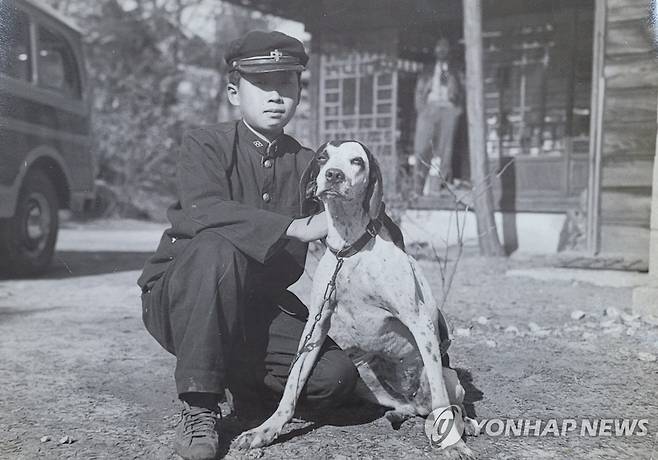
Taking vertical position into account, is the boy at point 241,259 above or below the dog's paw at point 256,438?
above

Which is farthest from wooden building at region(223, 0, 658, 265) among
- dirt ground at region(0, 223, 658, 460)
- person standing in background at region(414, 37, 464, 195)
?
dirt ground at region(0, 223, 658, 460)

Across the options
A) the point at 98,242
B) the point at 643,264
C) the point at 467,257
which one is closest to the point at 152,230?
the point at 98,242

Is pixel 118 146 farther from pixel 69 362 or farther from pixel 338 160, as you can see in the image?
pixel 338 160

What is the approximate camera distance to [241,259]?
2342 millimetres

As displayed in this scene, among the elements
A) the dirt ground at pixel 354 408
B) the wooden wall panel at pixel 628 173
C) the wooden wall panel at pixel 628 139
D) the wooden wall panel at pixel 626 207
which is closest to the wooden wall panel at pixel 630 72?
the wooden wall panel at pixel 628 139

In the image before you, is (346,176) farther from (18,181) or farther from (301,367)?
(18,181)

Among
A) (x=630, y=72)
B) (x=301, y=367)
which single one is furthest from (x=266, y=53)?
(x=630, y=72)

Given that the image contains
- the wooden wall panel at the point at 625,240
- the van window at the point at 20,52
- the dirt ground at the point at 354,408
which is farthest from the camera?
the wooden wall panel at the point at 625,240

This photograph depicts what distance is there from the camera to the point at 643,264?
6430 mm

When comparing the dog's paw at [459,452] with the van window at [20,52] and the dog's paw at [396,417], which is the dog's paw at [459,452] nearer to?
the dog's paw at [396,417]

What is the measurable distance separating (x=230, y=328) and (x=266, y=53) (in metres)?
0.98

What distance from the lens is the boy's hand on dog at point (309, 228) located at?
2.36 meters

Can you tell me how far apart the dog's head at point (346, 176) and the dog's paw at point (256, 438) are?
2.64ft

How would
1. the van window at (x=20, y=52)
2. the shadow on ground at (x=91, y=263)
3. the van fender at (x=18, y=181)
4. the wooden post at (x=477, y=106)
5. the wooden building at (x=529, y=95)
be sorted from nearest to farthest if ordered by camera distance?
the van window at (x=20, y=52)
the van fender at (x=18, y=181)
the wooden building at (x=529, y=95)
the shadow on ground at (x=91, y=263)
the wooden post at (x=477, y=106)
